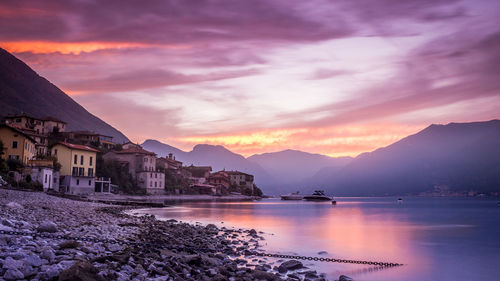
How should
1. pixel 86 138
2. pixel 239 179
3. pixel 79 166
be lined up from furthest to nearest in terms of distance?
pixel 239 179 < pixel 86 138 < pixel 79 166

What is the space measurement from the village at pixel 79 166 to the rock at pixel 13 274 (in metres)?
38.5

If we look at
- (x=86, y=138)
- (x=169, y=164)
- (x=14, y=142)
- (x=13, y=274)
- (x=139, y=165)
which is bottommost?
(x=13, y=274)

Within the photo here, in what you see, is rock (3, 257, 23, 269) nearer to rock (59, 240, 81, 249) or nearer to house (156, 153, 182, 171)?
rock (59, 240, 81, 249)

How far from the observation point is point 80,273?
29.8 ft

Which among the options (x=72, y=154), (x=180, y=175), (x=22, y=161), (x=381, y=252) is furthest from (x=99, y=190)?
(x=381, y=252)

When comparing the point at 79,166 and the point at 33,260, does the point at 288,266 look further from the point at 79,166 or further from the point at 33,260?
the point at 79,166

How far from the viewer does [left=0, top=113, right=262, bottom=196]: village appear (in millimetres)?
53656

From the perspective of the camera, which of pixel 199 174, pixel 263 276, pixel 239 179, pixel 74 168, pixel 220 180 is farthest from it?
pixel 239 179

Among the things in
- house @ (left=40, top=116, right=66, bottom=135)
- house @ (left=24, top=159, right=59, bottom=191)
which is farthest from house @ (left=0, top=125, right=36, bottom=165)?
house @ (left=40, top=116, right=66, bottom=135)

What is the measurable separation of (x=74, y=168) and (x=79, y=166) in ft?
4.38

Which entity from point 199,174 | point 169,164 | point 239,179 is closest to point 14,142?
point 169,164

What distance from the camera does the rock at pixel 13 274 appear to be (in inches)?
351

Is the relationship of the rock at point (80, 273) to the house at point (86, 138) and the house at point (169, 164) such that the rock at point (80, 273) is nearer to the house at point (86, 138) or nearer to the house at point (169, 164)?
the house at point (86, 138)

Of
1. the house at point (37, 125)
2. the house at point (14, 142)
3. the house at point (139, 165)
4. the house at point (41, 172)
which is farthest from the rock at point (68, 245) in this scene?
A: the house at point (139, 165)
